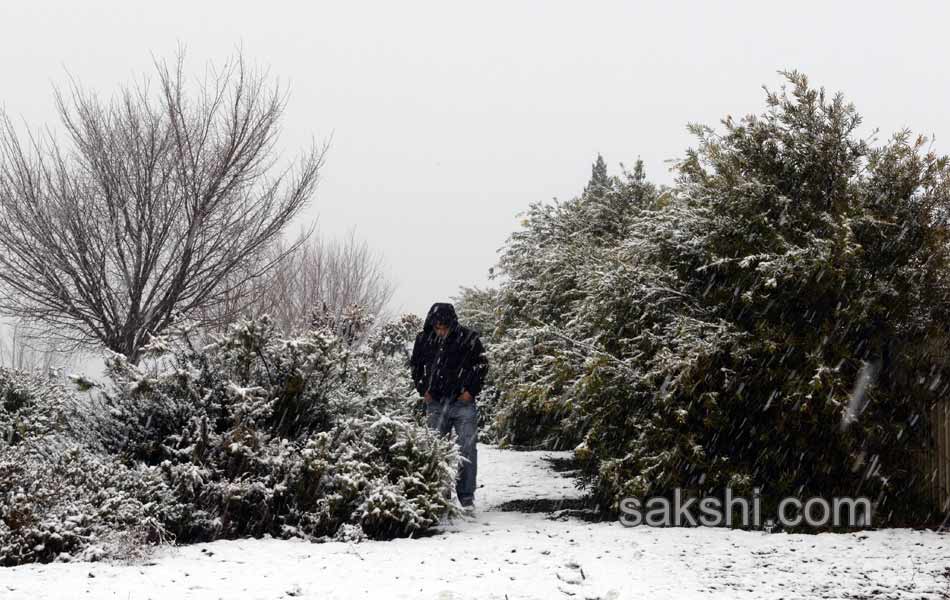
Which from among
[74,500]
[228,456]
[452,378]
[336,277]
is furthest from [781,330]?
[336,277]

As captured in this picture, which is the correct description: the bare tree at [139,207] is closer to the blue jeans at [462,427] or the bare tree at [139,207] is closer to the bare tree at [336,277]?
the blue jeans at [462,427]

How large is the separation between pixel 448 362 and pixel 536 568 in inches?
99.7

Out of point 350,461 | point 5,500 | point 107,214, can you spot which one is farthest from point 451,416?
point 107,214

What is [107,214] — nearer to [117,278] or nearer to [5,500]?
[117,278]

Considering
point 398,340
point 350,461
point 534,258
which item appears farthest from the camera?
point 398,340

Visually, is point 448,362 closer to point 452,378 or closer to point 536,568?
point 452,378

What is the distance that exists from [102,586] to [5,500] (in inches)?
51.1

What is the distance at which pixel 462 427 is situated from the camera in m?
6.91

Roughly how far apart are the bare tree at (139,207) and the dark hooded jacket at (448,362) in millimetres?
4477

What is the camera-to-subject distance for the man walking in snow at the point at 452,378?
22.7 ft

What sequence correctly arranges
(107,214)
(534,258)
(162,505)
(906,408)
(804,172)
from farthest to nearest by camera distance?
(534,258) → (107,214) → (804,172) → (906,408) → (162,505)

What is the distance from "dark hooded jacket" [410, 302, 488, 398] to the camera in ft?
22.8

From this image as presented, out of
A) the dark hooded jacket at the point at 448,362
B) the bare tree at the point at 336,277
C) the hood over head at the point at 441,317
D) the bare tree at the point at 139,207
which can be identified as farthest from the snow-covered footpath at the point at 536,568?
the bare tree at the point at 336,277

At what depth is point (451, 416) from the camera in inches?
275
